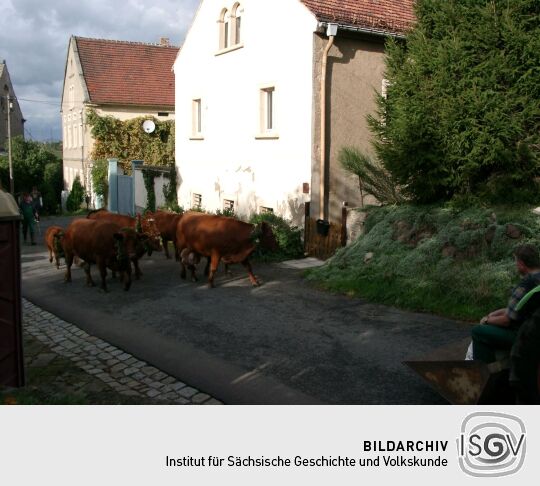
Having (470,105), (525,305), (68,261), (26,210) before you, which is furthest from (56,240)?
(525,305)

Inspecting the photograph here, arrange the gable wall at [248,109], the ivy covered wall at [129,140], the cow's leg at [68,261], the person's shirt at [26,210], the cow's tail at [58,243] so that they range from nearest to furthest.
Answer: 1. the cow's leg at [68,261]
2. the cow's tail at [58,243]
3. the gable wall at [248,109]
4. the person's shirt at [26,210]
5. the ivy covered wall at [129,140]

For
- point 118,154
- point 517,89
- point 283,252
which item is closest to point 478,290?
point 517,89

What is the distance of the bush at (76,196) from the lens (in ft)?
114

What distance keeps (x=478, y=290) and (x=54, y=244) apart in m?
9.31

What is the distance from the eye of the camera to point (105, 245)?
11.5 metres

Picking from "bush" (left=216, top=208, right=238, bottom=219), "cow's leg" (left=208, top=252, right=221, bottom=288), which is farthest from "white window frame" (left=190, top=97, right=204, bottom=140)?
"cow's leg" (left=208, top=252, right=221, bottom=288)

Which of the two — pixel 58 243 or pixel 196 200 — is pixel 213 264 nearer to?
pixel 58 243

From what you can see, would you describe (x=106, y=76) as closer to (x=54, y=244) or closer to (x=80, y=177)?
(x=80, y=177)

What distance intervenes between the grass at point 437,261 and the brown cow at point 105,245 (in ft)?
11.8

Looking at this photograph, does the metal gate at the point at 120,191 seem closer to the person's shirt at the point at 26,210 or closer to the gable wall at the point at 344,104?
the person's shirt at the point at 26,210

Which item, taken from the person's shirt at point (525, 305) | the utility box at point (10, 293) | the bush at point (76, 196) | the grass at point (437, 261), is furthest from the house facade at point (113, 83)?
the person's shirt at point (525, 305)

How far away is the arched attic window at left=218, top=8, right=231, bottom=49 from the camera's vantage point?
725 inches

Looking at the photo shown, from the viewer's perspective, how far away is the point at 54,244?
547 inches

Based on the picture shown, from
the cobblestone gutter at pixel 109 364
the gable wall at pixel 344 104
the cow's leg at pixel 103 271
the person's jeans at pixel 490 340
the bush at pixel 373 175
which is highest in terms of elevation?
the gable wall at pixel 344 104
